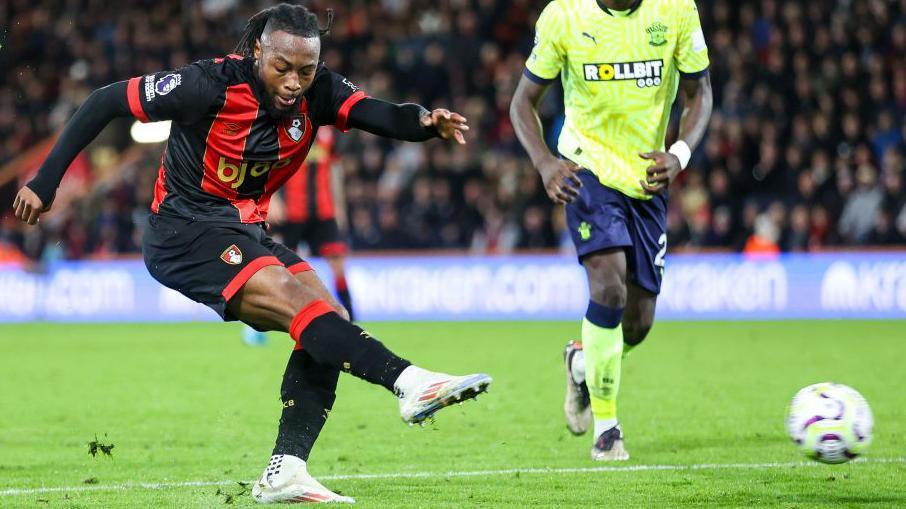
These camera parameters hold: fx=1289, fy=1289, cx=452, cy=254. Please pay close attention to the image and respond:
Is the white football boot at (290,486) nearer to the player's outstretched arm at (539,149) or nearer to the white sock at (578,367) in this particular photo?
the player's outstretched arm at (539,149)

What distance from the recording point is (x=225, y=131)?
5.02m

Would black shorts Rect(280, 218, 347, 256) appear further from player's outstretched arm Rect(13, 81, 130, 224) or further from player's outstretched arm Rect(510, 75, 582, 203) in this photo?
player's outstretched arm Rect(13, 81, 130, 224)

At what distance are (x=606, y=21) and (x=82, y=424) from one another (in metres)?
4.00

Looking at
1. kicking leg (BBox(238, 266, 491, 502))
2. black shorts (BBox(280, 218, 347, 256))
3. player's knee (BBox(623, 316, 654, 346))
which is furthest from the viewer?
black shorts (BBox(280, 218, 347, 256))

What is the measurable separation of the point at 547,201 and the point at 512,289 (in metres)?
1.57

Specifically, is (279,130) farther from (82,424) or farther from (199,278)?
(82,424)

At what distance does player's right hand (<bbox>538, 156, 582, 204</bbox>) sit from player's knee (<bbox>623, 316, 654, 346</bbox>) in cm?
96

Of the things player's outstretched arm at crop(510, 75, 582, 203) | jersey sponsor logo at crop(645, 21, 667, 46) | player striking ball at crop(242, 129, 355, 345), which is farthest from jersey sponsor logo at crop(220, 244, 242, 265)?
player striking ball at crop(242, 129, 355, 345)

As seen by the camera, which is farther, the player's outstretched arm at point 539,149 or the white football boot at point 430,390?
the player's outstretched arm at point 539,149

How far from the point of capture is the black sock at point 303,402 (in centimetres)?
504

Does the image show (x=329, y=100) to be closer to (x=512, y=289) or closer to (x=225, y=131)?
(x=225, y=131)

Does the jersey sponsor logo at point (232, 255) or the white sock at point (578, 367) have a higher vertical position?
the jersey sponsor logo at point (232, 255)

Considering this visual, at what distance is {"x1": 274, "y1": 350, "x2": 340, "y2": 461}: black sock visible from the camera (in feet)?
16.5

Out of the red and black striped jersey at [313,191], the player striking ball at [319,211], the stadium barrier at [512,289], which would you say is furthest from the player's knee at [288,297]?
the stadium barrier at [512,289]
